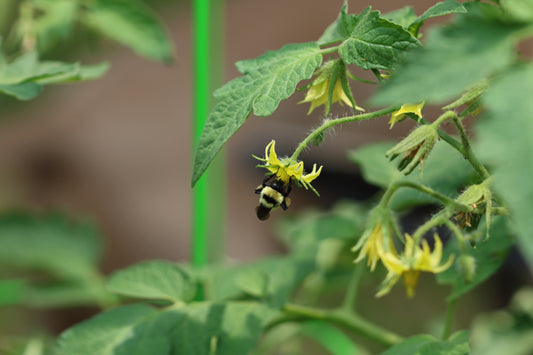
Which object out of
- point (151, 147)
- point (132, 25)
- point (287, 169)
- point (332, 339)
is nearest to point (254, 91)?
point (287, 169)

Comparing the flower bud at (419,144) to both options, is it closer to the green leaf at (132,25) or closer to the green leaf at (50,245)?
the green leaf at (132,25)

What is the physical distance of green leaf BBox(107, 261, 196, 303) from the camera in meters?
0.53

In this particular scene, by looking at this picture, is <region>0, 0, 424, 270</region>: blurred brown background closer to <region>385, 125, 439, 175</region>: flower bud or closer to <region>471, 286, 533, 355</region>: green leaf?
<region>471, 286, 533, 355</region>: green leaf

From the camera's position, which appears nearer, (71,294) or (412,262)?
(412,262)

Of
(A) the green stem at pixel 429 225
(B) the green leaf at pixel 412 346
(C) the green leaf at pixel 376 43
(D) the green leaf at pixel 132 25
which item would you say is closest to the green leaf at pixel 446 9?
(C) the green leaf at pixel 376 43

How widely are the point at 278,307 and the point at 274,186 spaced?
15 cm

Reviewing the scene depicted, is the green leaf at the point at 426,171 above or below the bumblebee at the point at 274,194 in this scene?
above

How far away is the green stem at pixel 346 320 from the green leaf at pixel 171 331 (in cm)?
6

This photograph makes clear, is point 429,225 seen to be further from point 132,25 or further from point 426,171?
point 132,25

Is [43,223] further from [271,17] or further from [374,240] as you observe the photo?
[271,17]

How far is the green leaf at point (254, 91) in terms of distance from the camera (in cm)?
36

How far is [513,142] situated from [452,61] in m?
0.05

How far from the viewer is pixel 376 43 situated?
0.39m

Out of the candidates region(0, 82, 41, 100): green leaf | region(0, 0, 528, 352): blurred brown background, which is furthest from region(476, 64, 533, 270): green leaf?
region(0, 0, 528, 352): blurred brown background
